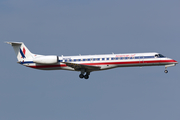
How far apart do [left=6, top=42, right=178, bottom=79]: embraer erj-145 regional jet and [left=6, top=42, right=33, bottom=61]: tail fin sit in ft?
4.27

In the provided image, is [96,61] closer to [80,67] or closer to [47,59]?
[80,67]

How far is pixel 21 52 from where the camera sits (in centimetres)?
4284

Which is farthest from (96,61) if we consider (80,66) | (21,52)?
(21,52)

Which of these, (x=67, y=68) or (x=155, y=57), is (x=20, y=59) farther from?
(x=155, y=57)

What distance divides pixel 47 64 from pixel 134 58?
487 inches

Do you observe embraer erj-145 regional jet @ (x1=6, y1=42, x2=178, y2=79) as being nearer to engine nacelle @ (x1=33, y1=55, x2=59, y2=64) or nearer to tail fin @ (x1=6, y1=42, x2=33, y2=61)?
engine nacelle @ (x1=33, y1=55, x2=59, y2=64)

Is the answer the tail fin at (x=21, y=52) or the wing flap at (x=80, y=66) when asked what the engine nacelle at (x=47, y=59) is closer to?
the wing flap at (x=80, y=66)

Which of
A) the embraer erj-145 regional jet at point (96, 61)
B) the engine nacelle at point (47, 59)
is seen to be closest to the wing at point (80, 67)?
the embraer erj-145 regional jet at point (96, 61)

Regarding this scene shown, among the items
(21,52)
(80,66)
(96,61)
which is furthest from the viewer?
(21,52)

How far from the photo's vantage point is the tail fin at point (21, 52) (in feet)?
140

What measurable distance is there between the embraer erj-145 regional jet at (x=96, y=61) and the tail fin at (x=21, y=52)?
1302 mm

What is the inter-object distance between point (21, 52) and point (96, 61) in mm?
11466

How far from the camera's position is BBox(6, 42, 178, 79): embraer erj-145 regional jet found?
3997 centimetres

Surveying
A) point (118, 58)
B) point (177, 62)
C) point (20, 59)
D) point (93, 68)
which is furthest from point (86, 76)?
point (177, 62)
